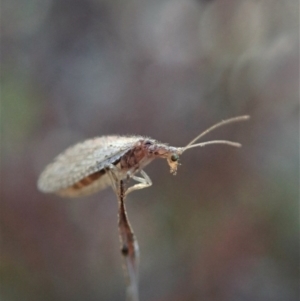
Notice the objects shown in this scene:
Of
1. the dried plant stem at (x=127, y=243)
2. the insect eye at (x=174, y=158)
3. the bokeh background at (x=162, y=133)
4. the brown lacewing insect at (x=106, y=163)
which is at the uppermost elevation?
the bokeh background at (x=162, y=133)

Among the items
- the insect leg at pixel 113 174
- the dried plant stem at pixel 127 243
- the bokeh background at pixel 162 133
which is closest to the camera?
the dried plant stem at pixel 127 243

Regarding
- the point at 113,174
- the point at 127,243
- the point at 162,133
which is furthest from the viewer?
the point at 162,133

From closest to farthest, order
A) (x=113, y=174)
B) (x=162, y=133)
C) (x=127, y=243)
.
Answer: (x=127, y=243) → (x=113, y=174) → (x=162, y=133)

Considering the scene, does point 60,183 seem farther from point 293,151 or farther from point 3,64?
point 293,151

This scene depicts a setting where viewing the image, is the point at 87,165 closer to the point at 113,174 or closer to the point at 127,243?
the point at 113,174

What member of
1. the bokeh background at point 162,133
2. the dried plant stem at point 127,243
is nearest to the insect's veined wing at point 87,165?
the dried plant stem at point 127,243

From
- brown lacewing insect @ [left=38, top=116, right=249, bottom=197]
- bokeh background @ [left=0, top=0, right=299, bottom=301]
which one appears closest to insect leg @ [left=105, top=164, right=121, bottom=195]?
brown lacewing insect @ [left=38, top=116, right=249, bottom=197]

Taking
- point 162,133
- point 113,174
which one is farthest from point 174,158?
point 162,133

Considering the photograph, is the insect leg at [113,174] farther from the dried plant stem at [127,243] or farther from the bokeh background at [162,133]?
the bokeh background at [162,133]
